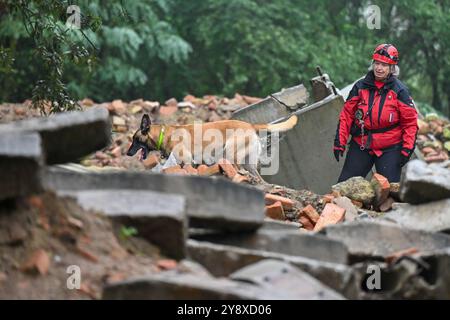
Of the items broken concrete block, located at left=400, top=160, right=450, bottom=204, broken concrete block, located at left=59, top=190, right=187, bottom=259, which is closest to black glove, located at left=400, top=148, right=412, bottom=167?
broken concrete block, located at left=400, top=160, right=450, bottom=204

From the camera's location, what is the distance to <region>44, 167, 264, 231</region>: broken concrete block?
18.4 ft

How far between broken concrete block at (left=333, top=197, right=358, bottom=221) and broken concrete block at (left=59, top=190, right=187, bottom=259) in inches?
127

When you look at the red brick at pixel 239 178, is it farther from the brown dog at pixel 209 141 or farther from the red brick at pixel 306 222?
the red brick at pixel 306 222

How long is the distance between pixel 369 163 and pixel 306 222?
263 cm

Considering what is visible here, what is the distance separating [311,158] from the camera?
12734 millimetres

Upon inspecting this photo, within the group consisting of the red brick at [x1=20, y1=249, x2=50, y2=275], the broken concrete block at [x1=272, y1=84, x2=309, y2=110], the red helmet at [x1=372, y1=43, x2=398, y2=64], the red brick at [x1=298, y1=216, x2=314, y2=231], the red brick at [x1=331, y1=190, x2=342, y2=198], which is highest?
the red helmet at [x1=372, y1=43, x2=398, y2=64]

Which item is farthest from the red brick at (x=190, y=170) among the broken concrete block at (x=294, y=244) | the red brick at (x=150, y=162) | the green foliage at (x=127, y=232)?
the green foliage at (x=127, y=232)

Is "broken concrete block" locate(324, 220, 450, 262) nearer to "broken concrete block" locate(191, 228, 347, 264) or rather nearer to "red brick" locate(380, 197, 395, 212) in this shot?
"broken concrete block" locate(191, 228, 347, 264)

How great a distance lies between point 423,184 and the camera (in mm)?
6574

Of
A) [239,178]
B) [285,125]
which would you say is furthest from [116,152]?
[239,178]

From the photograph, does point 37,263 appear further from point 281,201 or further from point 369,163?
point 369,163

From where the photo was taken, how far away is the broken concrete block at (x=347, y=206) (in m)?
8.55
